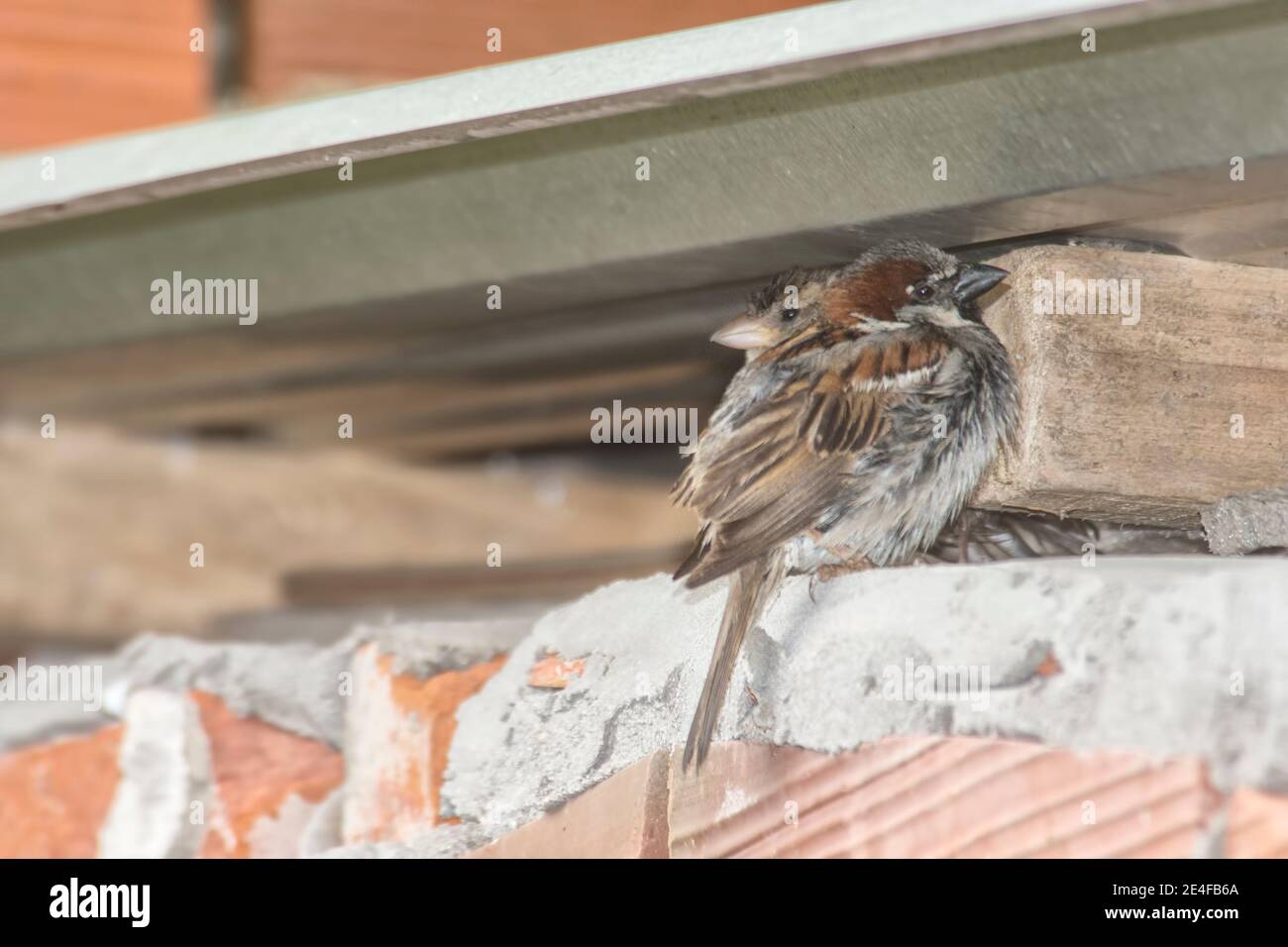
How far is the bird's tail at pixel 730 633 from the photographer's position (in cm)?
172

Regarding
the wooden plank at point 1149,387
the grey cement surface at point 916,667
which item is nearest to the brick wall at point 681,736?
the grey cement surface at point 916,667

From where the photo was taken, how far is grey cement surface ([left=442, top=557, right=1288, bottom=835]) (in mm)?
1359

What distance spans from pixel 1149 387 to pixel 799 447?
42cm

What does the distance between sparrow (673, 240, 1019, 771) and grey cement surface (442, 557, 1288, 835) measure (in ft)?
0.29

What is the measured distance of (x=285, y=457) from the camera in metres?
4.59

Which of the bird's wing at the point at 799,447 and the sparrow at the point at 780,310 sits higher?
the sparrow at the point at 780,310

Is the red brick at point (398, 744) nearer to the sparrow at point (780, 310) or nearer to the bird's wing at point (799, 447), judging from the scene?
the bird's wing at point (799, 447)

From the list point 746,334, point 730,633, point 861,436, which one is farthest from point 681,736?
point 746,334

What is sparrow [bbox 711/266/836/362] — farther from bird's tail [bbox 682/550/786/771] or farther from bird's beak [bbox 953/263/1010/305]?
bird's tail [bbox 682/550/786/771]

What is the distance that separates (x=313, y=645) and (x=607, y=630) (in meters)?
0.78

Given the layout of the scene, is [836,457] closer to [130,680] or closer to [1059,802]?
[1059,802]

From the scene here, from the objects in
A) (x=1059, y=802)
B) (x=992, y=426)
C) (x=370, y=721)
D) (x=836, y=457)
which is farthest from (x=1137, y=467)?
(x=370, y=721)

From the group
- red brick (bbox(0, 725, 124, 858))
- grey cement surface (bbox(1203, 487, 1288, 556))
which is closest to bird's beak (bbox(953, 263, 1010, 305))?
grey cement surface (bbox(1203, 487, 1288, 556))

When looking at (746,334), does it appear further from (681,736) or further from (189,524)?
(189,524)
